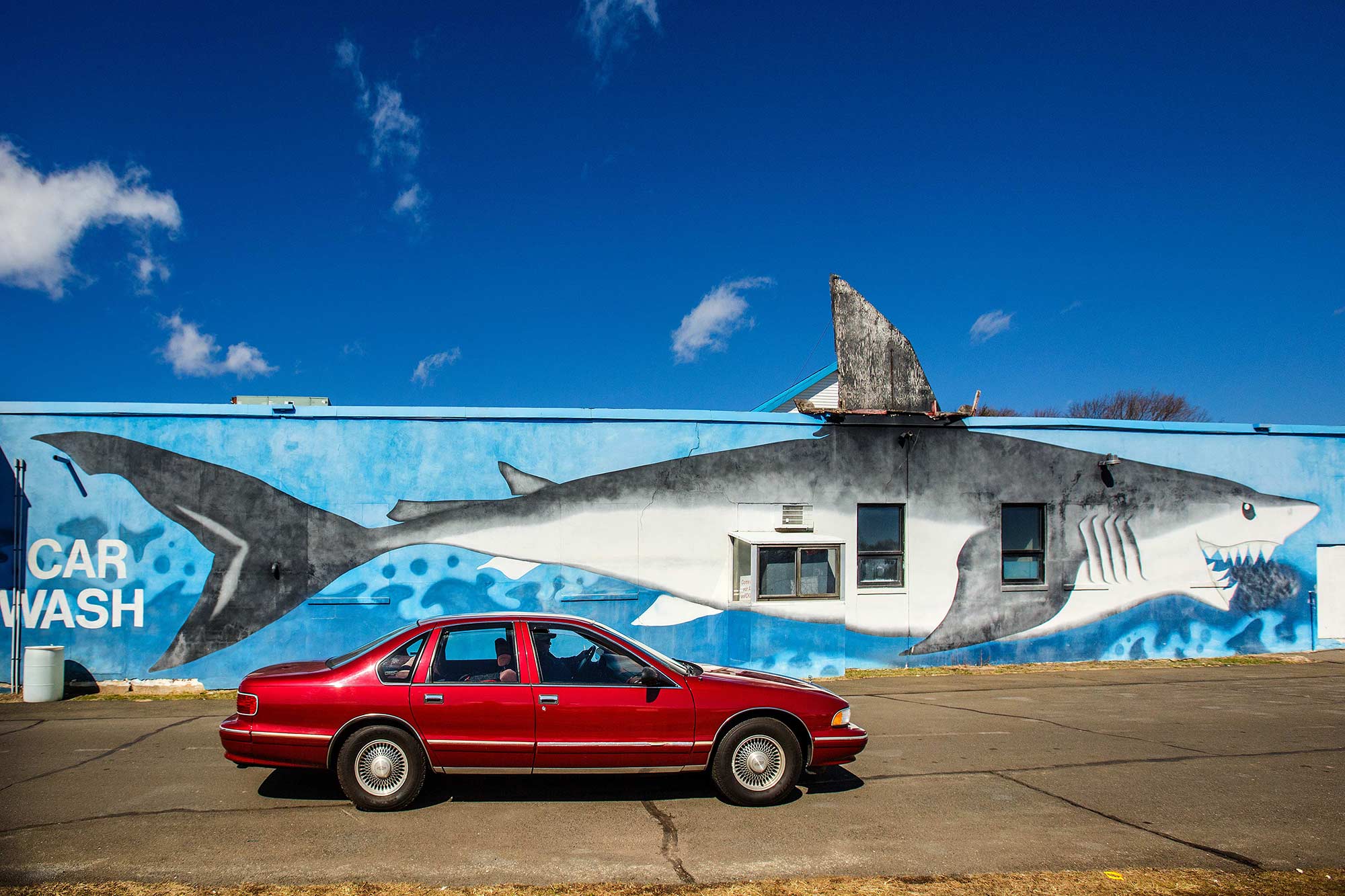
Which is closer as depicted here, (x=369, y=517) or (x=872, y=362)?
(x=369, y=517)

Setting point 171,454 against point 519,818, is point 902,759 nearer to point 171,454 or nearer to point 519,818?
point 519,818

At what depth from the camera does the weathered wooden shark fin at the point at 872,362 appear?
13.2m

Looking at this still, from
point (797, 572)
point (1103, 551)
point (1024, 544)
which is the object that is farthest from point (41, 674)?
point (1103, 551)

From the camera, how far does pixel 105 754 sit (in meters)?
7.87

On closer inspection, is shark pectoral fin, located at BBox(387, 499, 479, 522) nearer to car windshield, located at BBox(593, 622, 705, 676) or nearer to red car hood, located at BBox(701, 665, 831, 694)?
car windshield, located at BBox(593, 622, 705, 676)

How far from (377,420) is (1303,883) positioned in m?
11.1

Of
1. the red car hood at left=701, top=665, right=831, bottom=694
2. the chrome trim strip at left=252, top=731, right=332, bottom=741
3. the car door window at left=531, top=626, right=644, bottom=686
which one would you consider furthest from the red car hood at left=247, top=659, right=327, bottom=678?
the red car hood at left=701, top=665, right=831, bottom=694

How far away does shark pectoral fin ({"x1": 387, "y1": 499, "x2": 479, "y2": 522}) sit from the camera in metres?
11.8

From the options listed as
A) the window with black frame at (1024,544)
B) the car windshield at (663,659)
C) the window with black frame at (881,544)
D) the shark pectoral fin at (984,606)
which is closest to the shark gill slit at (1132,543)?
the window with black frame at (1024,544)

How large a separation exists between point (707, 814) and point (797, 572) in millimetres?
6595

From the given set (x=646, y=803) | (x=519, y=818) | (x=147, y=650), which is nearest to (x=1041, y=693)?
(x=646, y=803)

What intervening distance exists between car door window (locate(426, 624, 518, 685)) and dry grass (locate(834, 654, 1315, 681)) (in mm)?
7204

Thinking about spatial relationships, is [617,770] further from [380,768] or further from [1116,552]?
[1116,552]

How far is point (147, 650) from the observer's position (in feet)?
37.0
